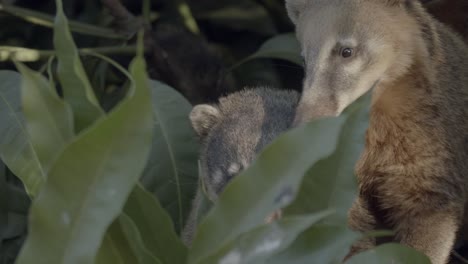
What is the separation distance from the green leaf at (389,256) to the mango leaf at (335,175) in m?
0.13

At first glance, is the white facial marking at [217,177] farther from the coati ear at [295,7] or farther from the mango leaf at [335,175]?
the mango leaf at [335,175]

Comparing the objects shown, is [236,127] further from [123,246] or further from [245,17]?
[245,17]

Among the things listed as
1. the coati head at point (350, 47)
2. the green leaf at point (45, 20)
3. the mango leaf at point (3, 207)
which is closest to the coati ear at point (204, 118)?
the coati head at point (350, 47)

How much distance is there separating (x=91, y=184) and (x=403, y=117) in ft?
4.09

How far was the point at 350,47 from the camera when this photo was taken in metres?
2.59

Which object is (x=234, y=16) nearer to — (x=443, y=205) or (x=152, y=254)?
(x=443, y=205)

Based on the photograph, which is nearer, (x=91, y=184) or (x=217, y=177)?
(x=91, y=184)

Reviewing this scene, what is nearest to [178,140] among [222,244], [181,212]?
[181,212]

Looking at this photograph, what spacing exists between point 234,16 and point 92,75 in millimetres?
900

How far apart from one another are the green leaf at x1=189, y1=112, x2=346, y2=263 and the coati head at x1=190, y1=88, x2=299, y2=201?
80cm

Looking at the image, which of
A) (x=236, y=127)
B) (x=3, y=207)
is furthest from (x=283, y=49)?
(x=3, y=207)

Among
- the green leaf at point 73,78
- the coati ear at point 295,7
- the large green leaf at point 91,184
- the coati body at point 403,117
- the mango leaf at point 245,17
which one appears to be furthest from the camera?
the mango leaf at point 245,17

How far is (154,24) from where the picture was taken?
13.9 feet

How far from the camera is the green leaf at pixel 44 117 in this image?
1844 millimetres
